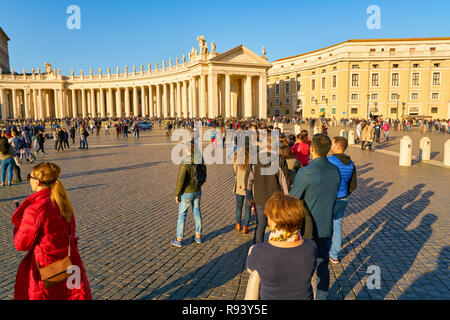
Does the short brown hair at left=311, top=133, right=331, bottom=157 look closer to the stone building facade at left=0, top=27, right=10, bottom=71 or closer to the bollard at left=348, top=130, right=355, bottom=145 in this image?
the bollard at left=348, top=130, right=355, bottom=145

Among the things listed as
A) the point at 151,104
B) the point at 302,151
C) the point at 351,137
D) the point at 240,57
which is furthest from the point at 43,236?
the point at 151,104

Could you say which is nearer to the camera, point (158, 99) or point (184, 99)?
point (184, 99)

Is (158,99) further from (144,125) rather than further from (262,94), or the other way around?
(144,125)

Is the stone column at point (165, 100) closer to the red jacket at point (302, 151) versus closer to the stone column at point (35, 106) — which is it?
the stone column at point (35, 106)

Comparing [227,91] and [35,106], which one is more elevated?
[227,91]

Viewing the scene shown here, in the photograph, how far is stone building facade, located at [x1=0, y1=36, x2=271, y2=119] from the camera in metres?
56.3

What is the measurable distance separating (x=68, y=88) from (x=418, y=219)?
91417 millimetres

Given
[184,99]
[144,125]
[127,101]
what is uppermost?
[127,101]

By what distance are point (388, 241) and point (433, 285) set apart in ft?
5.26

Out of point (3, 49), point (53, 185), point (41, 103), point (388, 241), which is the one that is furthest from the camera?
point (3, 49)

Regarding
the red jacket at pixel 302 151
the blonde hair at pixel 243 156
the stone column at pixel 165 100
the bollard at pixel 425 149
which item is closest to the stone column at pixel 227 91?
the stone column at pixel 165 100

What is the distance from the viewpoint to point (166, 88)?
73.7 metres

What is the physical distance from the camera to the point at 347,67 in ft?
186

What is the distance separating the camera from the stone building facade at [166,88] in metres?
56.3
